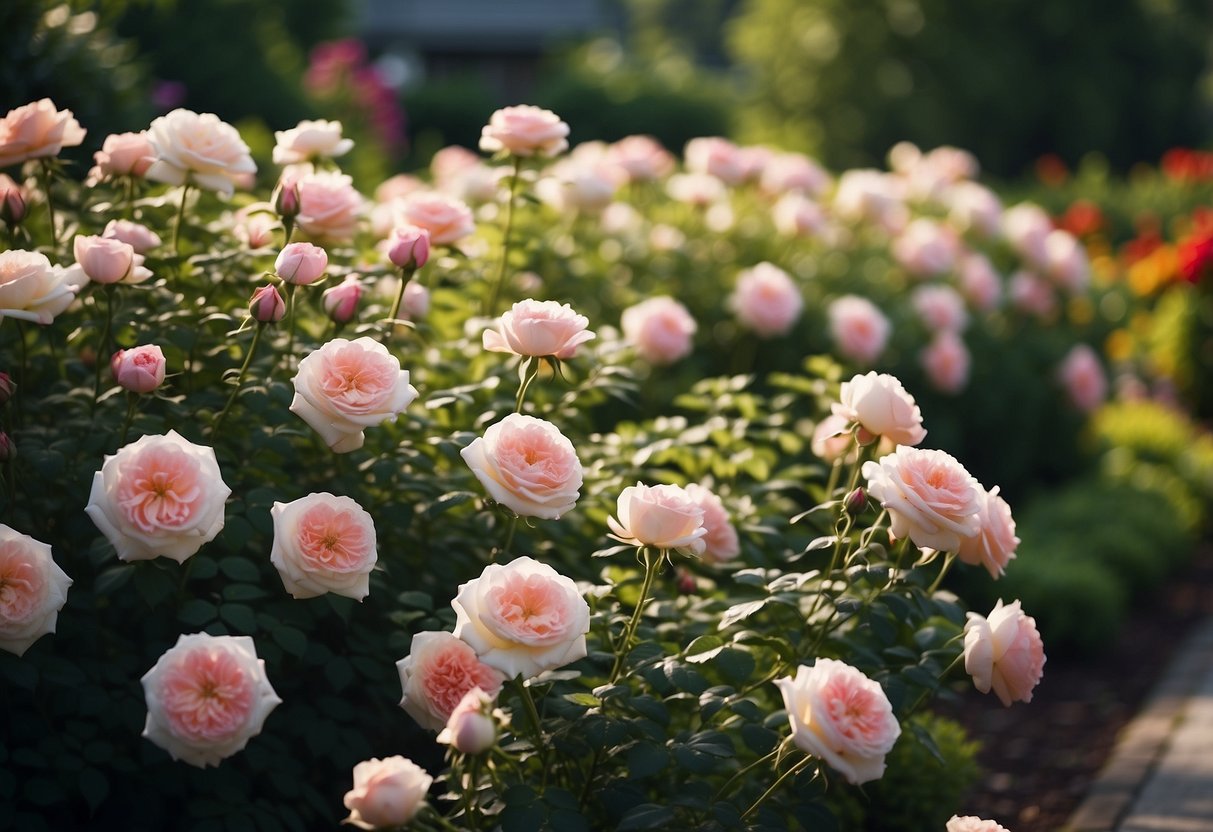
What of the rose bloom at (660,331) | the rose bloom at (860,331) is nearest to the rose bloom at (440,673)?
the rose bloom at (660,331)

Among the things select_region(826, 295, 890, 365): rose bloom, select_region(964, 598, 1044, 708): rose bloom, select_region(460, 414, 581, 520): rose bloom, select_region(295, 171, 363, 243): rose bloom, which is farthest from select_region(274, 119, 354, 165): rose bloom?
select_region(826, 295, 890, 365): rose bloom

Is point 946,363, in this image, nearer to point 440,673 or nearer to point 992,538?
point 992,538

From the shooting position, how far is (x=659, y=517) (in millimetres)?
1895

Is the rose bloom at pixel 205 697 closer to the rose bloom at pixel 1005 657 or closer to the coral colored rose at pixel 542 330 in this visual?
the coral colored rose at pixel 542 330

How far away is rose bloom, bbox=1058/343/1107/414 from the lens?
5.43m

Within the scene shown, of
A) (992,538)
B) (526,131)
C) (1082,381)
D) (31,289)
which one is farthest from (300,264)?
(1082,381)

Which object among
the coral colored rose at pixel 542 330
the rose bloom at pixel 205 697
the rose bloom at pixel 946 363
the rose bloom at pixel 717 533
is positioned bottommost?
the rose bloom at pixel 946 363

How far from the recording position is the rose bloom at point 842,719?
1.70m

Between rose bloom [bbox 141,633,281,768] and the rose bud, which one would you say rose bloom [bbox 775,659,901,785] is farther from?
the rose bud

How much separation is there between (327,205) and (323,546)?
2.80 feet

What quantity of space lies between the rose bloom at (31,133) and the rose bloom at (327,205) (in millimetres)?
462

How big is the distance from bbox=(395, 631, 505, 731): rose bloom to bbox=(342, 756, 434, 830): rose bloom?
0.32 meters

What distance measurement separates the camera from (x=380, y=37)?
25.3 metres

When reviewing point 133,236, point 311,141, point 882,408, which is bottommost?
point 133,236
